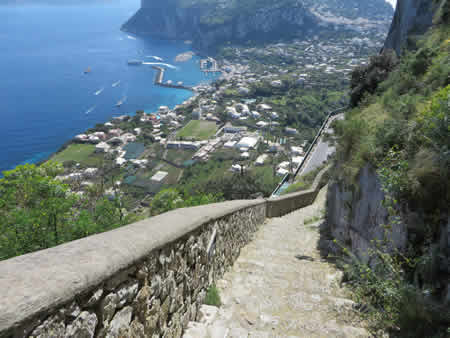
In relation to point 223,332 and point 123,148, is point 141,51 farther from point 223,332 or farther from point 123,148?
point 223,332

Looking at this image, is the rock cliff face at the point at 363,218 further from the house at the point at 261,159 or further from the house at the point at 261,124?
the house at the point at 261,124

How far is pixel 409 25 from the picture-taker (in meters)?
16.8

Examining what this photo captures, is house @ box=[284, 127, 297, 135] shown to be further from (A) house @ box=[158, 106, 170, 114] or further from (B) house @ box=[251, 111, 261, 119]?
(A) house @ box=[158, 106, 170, 114]

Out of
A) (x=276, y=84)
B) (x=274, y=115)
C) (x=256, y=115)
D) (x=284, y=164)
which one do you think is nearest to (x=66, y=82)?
(x=256, y=115)

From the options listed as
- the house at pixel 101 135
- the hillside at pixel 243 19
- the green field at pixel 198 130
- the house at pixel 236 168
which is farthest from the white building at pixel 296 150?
the hillside at pixel 243 19

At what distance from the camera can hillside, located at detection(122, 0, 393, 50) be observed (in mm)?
135875

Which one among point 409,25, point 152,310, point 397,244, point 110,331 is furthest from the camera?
point 409,25

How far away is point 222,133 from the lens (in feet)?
195

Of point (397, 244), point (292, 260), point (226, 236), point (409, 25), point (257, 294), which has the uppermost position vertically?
point (409, 25)

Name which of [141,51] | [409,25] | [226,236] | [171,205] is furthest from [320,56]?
[226,236]

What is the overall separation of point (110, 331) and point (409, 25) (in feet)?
66.3

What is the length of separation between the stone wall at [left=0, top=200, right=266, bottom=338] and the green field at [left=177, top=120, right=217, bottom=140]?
5484 centimetres

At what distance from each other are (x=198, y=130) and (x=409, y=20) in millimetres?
45401

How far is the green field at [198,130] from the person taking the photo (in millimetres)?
58134
